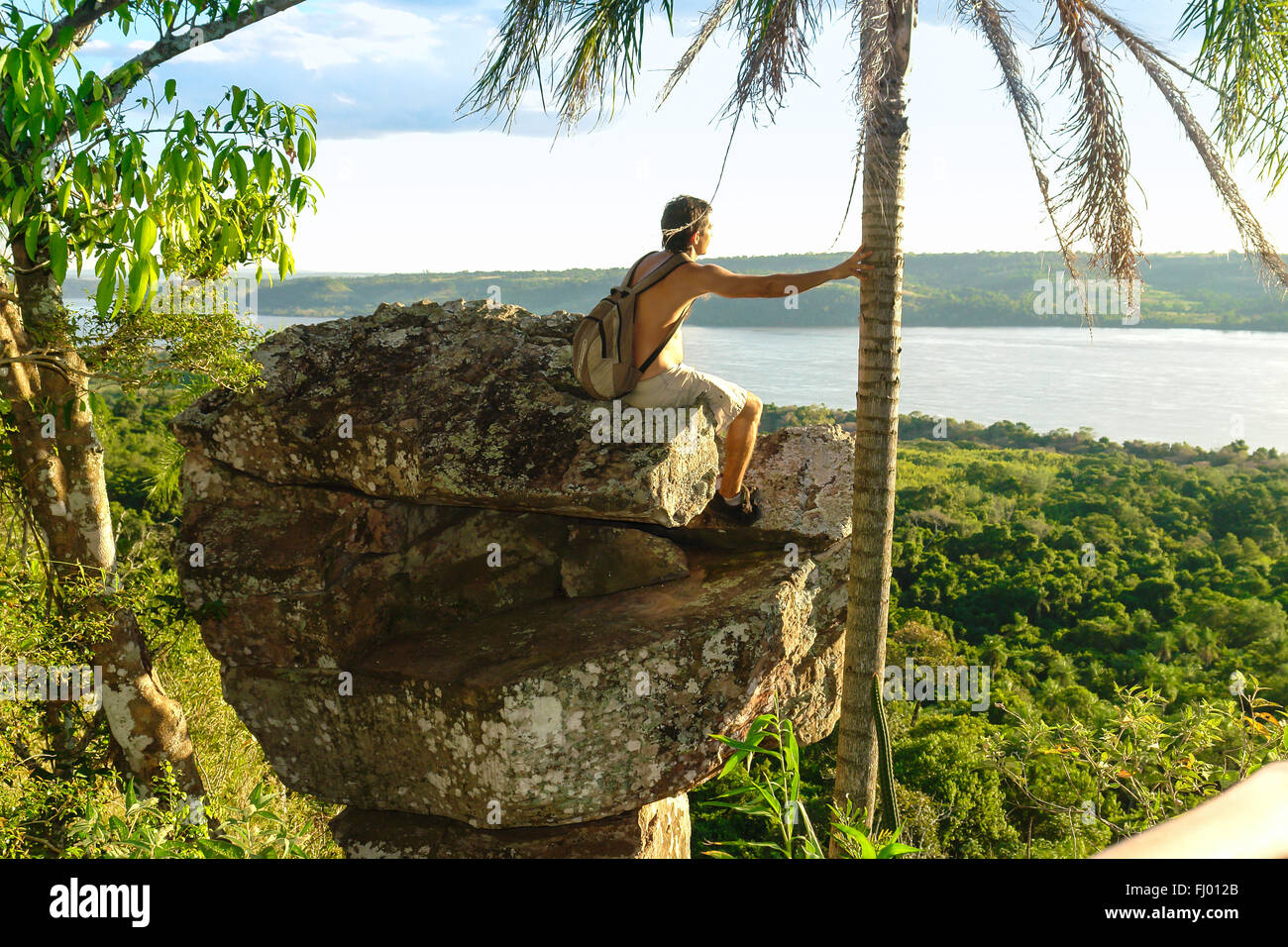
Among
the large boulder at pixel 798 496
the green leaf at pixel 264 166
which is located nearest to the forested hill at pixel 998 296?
the large boulder at pixel 798 496

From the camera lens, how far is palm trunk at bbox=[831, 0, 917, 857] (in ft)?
20.3

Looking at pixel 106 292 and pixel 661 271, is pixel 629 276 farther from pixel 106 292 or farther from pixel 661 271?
pixel 106 292

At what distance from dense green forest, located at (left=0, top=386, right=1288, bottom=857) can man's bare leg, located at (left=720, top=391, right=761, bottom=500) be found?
3.11 m

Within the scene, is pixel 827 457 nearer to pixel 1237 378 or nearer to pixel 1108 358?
pixel 1237 378

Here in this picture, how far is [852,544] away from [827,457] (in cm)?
127

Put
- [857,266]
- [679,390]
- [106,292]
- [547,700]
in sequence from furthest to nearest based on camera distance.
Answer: [679,390], [857,266], [547,700], [106,292]

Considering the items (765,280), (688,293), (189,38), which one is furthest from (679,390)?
(189,38)

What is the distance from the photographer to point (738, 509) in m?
7.32

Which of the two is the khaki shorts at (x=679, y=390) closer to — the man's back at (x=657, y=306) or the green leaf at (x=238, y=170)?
the man's back at (x=657, y=306)

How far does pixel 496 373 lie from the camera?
6.89 metres

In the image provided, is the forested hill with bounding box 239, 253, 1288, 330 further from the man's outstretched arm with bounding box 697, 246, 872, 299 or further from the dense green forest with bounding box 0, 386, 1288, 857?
the man's outstretched arm with bounding box 697, 246, 872, 299

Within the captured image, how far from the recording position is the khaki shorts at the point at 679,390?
6.30 metres

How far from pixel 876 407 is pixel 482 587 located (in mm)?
3260
